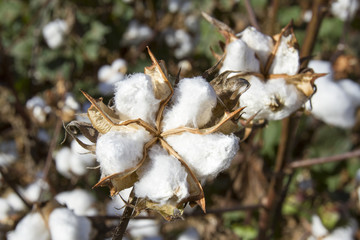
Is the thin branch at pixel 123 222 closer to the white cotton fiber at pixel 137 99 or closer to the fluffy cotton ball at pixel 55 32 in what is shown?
the white cotton fiber at pixel 137 99

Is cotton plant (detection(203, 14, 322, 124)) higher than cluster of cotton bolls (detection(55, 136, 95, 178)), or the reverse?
cotton plant (detection(203, 14, 322, 124))

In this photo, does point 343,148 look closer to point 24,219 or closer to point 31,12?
point 24,219

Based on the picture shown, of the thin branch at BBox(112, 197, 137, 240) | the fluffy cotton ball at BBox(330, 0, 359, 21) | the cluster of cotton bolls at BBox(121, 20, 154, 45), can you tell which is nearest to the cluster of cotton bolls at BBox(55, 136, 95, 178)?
the cluster of cotton bolls at BBox(121, 20, 154, 45)

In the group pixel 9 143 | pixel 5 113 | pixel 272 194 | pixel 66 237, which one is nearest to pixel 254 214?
pixel 272 194

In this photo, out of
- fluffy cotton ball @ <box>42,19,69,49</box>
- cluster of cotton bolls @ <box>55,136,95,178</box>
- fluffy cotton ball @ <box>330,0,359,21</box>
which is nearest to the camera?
cluster of cotton bolls @ <box>55,136,95,178</box>

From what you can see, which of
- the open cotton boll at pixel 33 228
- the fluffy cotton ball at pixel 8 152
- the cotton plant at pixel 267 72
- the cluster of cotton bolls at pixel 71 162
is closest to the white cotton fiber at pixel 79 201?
the cluster of cotton bolls at pixel 71 162

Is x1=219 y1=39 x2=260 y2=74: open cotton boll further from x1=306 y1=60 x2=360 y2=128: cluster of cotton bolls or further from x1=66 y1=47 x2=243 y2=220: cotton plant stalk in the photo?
x1=306 y1=60 x2=360 y2=128: cluster of cotton bolls

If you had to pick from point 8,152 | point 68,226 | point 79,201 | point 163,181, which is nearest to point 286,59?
point 163,181
